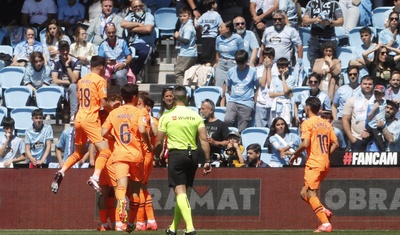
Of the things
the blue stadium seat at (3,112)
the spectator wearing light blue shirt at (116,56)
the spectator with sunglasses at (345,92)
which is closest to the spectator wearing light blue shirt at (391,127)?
the spectator with sunglasses at (345,92)

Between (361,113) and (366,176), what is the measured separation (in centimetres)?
194

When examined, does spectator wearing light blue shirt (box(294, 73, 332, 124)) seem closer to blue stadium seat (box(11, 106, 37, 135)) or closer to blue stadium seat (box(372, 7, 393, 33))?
blue stadium seat (box(372, 7, 393, 33))

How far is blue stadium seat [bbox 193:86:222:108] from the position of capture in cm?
2259

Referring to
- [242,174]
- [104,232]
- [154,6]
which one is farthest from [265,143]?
[154,6]

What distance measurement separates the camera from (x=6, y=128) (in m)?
22.0

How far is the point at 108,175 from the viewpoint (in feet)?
58.2

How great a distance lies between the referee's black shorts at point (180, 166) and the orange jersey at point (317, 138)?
8.38 ft

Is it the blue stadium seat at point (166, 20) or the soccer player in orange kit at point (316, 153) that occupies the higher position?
the blue stadium seat at point (166, 20)

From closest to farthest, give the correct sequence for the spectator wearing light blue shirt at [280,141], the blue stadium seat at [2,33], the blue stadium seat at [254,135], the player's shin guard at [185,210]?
the player's shin guard at [185,210] < the spectator wearing light blue shirt at [280,141] < the blue stadium seat at [254,135] < the blue stadium seat at [2,33]

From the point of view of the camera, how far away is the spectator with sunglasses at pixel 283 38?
74.4ft

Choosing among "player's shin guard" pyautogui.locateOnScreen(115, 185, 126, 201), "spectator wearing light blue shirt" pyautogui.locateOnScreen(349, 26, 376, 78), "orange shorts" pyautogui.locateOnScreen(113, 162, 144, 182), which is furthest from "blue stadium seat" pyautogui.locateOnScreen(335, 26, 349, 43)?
"player's shin guard" pyautogui.locateOnScreen(115, 185, 126, 201)

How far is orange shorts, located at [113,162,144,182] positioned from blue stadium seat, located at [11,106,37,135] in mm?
6947

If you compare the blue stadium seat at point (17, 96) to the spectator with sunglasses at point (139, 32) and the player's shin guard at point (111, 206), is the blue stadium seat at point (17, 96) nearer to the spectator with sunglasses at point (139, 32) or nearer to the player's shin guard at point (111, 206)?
the spectator with sunglasses at point (139, 32)

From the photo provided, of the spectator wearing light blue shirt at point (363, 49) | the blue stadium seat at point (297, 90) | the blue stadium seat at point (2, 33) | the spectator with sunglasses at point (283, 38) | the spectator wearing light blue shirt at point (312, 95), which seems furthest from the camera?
the blue stadium seat at point (2, 33)
